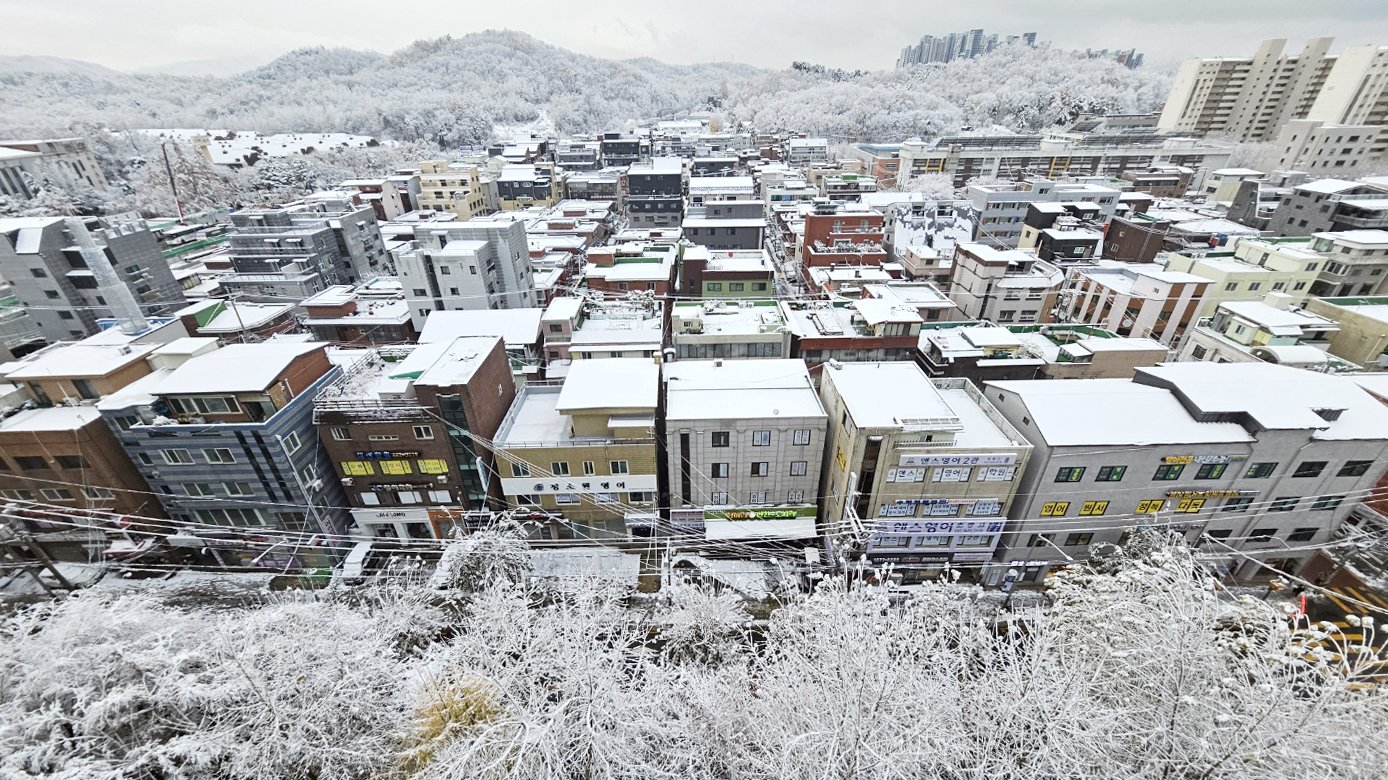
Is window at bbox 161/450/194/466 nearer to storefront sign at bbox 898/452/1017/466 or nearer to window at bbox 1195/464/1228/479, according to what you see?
storefront sign at bbox 898/452/1017/466

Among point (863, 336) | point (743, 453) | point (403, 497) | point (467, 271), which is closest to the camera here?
point (743, 453)

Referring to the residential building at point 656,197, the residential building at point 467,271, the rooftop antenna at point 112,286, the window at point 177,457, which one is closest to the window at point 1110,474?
the window at point 177,457

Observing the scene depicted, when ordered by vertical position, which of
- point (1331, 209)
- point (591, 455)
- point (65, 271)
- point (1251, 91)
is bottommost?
point (591, 455)

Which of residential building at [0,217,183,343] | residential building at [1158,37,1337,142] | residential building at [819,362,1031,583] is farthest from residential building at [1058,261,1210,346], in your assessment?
residential building at [1158,37,1337,142]

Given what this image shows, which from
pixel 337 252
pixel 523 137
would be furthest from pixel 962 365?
pixel 523 137

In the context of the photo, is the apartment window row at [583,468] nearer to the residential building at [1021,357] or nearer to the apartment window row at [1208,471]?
the apartment window row at [1208,471]

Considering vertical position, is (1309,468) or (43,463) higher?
(43,463)

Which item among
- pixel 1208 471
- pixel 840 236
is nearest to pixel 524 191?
pixel 840 236

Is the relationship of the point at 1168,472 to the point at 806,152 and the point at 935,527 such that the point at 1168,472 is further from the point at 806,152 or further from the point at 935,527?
the point at 806,152
